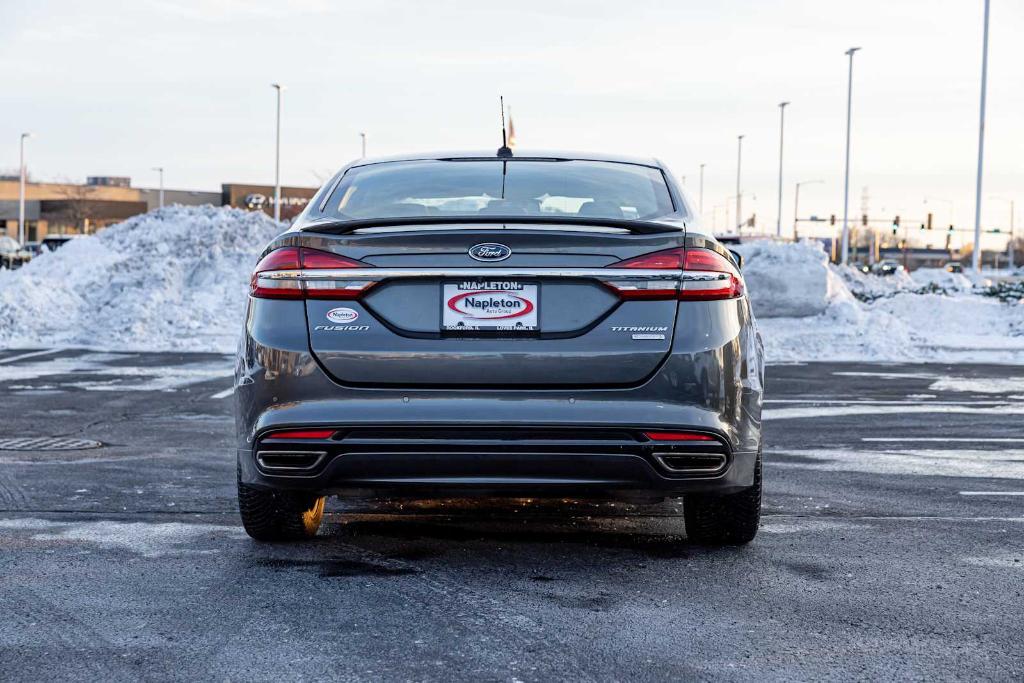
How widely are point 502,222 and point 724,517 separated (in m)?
1.58

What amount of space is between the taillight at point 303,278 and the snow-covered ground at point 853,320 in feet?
45.7

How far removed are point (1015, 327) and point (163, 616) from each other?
2208 cm

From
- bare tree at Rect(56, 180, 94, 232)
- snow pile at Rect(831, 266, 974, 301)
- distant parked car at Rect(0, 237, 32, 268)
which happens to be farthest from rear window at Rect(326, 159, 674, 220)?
bare tree at Rect(56, 180, 94, 232)

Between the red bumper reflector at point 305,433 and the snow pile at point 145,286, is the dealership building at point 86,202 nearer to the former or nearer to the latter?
the snow pile at point 145,286

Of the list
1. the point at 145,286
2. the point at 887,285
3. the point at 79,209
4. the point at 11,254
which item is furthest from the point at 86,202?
the point at 145,286

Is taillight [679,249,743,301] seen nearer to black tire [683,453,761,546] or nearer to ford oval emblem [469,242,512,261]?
ford oval emblem [469,242,512,261]

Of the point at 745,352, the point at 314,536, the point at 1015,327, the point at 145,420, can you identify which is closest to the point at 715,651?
the point at 745,352

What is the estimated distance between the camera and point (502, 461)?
4.51 m

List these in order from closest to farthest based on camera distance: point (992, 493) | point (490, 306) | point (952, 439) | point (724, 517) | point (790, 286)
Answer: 1. point (490, 306)
2. point (724, 517)
3. point (992, 493)
4. point (952, 439)
5. point (790, 286)

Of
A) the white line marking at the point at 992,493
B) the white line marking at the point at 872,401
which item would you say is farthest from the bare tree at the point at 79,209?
the white line marking at the point at 992,493

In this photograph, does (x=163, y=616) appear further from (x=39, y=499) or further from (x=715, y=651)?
(x=39, y=499)

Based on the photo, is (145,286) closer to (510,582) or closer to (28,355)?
(28,355)

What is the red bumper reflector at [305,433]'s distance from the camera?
4578mm

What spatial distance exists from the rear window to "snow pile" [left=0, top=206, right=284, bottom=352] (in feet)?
44.8
